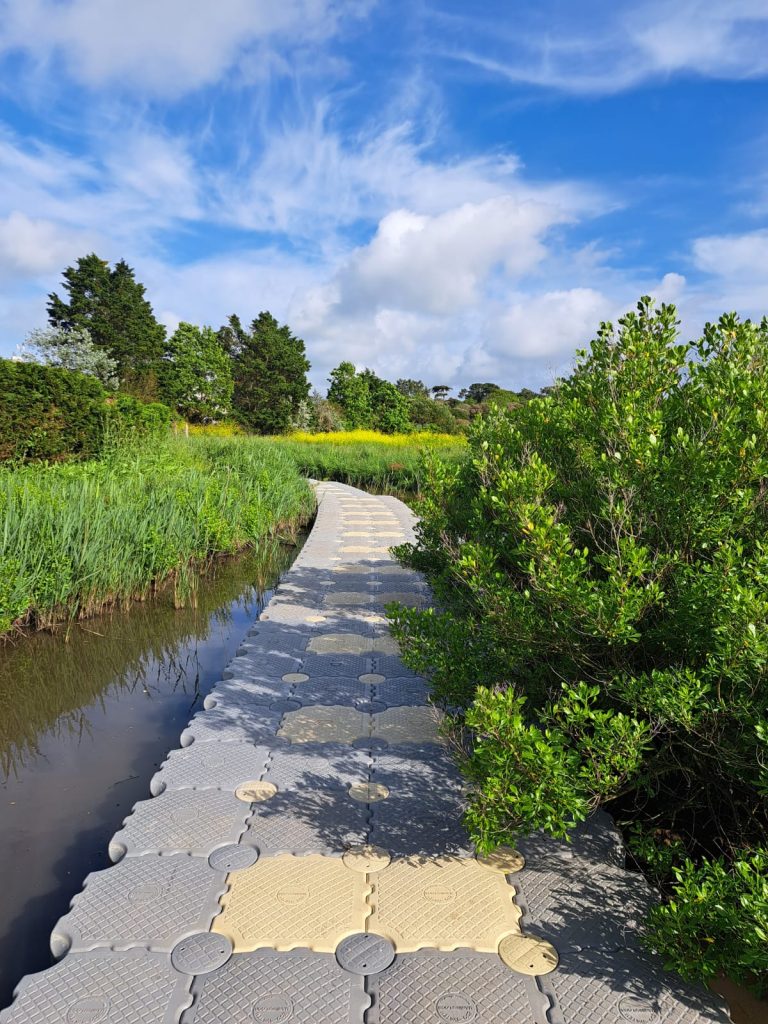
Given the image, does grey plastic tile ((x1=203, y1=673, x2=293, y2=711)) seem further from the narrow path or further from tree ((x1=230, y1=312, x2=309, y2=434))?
tree ((x1=230, y1=312, x2=309, y2=434))

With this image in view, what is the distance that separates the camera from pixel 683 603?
62.7 inches

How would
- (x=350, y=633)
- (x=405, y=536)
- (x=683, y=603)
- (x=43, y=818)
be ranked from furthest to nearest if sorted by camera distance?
1. (x=405, y=536)
2. (x=350, y=633)
3. (x=43, y=818)
4. (x=683, y=603)

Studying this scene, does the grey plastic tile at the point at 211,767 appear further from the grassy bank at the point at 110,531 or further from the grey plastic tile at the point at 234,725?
the grassy bank at the point at 110,531

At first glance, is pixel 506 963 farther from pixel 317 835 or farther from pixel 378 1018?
pixel 317 835

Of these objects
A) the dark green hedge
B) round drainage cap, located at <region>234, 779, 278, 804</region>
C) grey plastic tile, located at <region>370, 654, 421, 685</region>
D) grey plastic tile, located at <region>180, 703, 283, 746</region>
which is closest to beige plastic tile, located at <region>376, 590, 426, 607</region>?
grey plastic tile, located at <region>370, 654, 421, 685</region>

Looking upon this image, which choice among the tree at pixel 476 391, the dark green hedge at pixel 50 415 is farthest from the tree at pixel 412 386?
the dark green hedge at pixel 50 415

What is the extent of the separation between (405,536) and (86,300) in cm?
3068

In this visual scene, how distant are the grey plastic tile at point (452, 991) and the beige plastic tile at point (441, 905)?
0.05m

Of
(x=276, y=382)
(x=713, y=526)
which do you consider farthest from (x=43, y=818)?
(x=276, y=382)

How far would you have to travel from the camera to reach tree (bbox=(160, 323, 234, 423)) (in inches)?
1257

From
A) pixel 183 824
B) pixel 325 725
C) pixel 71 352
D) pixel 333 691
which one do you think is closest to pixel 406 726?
pixel 325 725

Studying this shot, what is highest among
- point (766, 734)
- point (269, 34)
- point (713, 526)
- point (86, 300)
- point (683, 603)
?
point (86, 300)

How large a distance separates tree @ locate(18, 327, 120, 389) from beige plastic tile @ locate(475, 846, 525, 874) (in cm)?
2757

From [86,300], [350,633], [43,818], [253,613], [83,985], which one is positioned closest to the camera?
[83,985]
